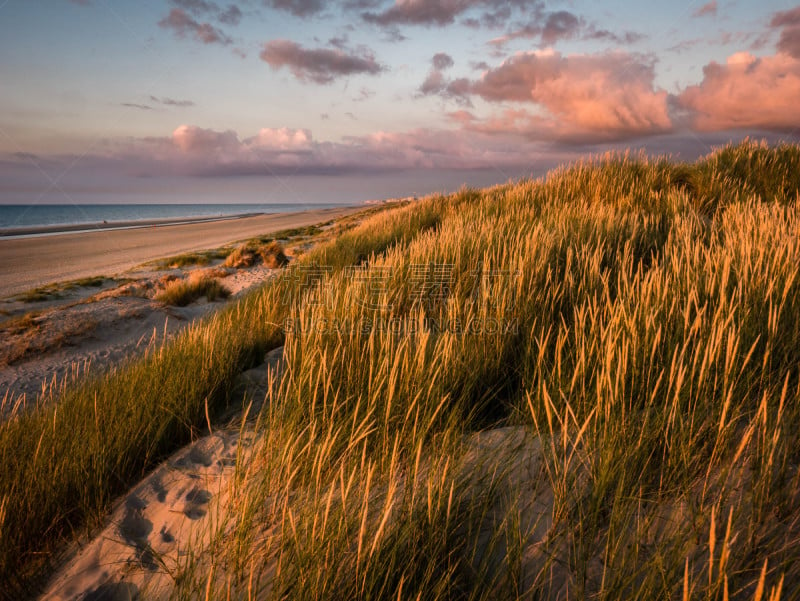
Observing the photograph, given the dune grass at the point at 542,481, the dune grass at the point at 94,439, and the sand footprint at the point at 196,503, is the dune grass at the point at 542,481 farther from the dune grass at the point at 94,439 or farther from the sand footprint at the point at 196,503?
the dune grass at the point at 94,439

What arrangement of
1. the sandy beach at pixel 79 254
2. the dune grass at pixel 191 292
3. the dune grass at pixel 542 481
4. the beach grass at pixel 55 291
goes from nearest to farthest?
the dune grass at pixel 542 481 → the dune grass at pixel 191 292 → the beach grass at pixel 55 291 → the sandy beach at pixel 79 254

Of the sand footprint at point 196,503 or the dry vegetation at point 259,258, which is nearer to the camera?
the sand footprint at point 196,503

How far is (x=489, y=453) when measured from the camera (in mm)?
1341

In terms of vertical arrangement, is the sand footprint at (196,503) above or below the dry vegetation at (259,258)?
below

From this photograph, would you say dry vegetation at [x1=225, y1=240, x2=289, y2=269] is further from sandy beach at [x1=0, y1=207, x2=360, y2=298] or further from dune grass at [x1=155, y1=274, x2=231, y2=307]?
sandy beach at [x1=0, y1=207, x2=360, y2=298]

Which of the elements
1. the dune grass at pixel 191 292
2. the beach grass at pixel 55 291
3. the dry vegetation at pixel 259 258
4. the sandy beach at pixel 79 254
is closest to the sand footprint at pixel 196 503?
the dune grass at pixel 191 292

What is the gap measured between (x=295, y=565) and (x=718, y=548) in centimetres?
94

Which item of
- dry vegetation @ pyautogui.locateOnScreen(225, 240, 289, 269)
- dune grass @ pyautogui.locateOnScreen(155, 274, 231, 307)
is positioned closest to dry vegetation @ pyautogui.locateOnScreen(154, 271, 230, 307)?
dune grass @ pyautogui.locateOnScreen(155, 274, 231, 307)

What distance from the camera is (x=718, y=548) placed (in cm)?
87

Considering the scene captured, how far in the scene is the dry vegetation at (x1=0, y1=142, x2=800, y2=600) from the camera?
916 millimetres

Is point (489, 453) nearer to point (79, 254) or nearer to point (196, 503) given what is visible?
point (196, 503)

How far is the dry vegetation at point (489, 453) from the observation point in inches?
36.1

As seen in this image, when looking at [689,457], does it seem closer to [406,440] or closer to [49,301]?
[406,440]

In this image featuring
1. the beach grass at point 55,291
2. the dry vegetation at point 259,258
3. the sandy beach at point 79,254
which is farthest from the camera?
the sandy beach at point 79,254
